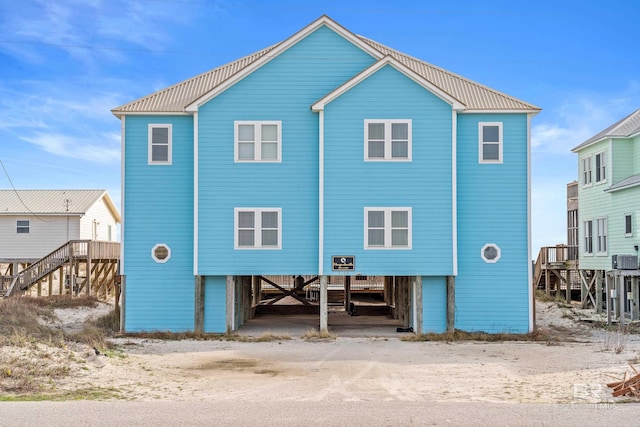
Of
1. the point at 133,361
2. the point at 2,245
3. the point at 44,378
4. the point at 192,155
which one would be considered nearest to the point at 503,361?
the point at 133,361

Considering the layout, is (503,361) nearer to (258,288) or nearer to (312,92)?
(312,92)

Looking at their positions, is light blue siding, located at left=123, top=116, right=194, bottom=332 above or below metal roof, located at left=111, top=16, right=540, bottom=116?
below

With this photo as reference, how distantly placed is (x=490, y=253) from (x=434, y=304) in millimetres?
2758

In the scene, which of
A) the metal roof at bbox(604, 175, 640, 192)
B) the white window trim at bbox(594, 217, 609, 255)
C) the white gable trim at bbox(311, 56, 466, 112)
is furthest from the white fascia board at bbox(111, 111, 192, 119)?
the white window trim at bbox(594, 217, 609, 255)

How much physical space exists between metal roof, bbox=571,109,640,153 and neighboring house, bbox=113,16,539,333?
10.5m

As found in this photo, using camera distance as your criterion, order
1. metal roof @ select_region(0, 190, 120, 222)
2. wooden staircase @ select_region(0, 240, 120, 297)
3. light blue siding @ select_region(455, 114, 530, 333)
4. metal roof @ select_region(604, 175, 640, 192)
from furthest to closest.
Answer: metal roof @ select_region(0, 190, 120, 222) < wooden staircase @ select_region(0, 240, 120, 297) < metal roof @ select_region(604, 175, 640, 192) < light blue siding @ select_region(455, 114, 530, 333)

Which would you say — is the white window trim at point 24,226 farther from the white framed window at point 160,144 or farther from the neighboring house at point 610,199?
the neighboring house at point 610,199

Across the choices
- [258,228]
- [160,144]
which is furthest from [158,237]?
[258,228]

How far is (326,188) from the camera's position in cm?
2481

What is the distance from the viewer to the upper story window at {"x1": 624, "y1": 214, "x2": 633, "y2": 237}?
1251 inches

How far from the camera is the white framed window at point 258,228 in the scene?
82.2 ft

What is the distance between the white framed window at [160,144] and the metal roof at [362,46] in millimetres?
597

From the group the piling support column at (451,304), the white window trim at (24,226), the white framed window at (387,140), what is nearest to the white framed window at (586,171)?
the piling support column at (451,304)

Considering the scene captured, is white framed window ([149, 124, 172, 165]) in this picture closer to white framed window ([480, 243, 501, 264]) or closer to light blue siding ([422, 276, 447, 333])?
light blue siding ([422, 276, 447, 333])
